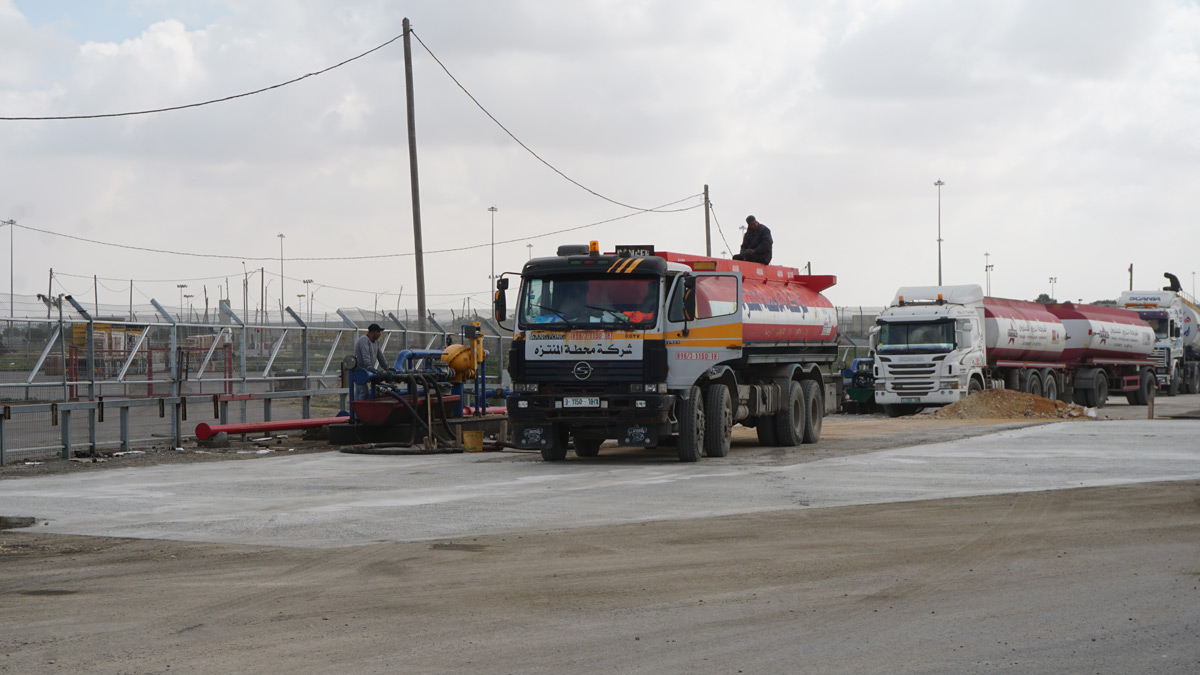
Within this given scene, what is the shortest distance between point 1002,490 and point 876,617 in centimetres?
715

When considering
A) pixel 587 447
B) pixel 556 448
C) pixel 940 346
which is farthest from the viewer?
pixel 940 346

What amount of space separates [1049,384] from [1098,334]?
11.2 ft

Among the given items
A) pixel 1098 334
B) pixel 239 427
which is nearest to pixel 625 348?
pixel 239 427

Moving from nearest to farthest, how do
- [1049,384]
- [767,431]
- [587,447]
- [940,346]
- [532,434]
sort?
[532,434], [587,447], [767,431], [940,346], [1049,384]

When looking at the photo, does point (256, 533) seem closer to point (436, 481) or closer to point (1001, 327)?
point (436, 481)

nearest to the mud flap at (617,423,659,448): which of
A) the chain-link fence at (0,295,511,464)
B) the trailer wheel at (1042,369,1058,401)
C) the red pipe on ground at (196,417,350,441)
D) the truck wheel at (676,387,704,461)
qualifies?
the truck wheel at (676,387,704,461)

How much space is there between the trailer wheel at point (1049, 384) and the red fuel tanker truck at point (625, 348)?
67.5 ft

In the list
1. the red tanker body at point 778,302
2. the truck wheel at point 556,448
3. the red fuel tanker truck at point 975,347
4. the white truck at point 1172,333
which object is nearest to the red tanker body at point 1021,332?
the red fuel tanker truck at point 975,347

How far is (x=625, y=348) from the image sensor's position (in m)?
17.8

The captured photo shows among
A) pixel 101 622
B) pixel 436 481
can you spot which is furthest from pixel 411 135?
pixel 101 622

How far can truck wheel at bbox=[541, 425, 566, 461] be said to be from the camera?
1852 centimetres

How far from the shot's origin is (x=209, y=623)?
7.52 meters

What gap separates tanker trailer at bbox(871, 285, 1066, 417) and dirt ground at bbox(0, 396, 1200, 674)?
2016 centimetres

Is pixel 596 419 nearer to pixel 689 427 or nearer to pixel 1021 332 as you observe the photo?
pixel 689 427
